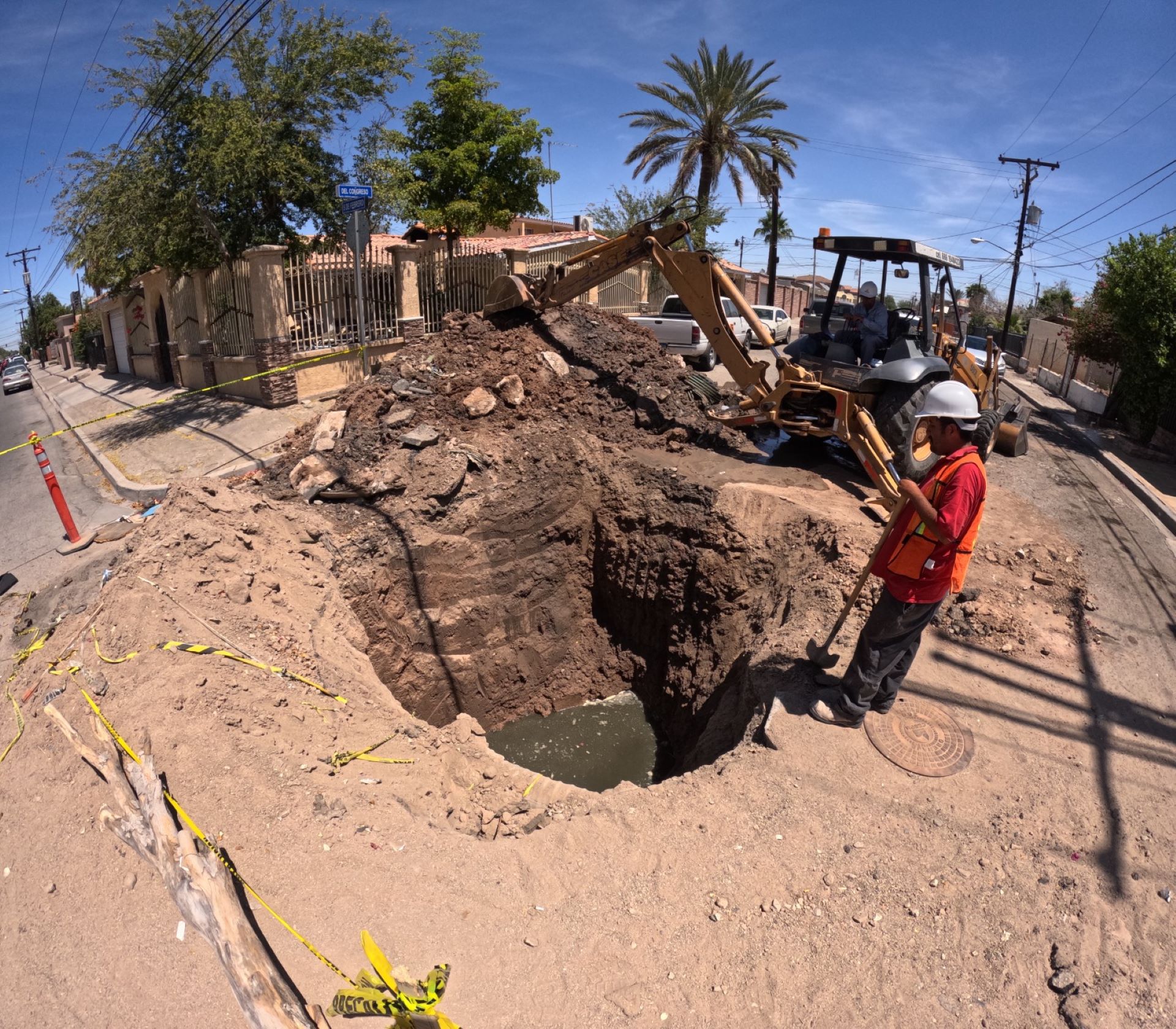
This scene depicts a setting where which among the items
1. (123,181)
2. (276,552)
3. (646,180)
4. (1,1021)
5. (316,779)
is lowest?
(1,1021)

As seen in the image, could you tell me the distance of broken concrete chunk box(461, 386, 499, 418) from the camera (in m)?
8.75

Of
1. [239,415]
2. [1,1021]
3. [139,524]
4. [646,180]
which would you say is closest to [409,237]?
[646,180]

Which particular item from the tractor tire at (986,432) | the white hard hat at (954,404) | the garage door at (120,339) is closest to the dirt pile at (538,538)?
the tractor tire at (986,432)

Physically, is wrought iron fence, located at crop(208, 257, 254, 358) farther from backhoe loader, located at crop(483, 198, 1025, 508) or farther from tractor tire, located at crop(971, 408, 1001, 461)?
tractor tire, located at crop(971, 408, 1001, 461)

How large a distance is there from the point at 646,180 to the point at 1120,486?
18.3m

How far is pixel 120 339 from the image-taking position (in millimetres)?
22453

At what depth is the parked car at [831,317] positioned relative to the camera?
902 cm

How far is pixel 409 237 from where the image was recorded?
67.6 ft

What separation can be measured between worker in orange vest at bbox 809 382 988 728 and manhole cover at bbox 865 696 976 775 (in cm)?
23

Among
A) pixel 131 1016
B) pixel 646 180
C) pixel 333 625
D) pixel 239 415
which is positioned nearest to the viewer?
pixel 131 1016

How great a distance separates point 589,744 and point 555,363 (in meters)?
5.18

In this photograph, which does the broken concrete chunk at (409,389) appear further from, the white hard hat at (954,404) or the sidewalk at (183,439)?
the white hard hat at (954,404)

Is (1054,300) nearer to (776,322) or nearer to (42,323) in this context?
(776,322)

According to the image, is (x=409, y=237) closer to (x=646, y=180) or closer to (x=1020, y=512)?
(x=646, y=180)
